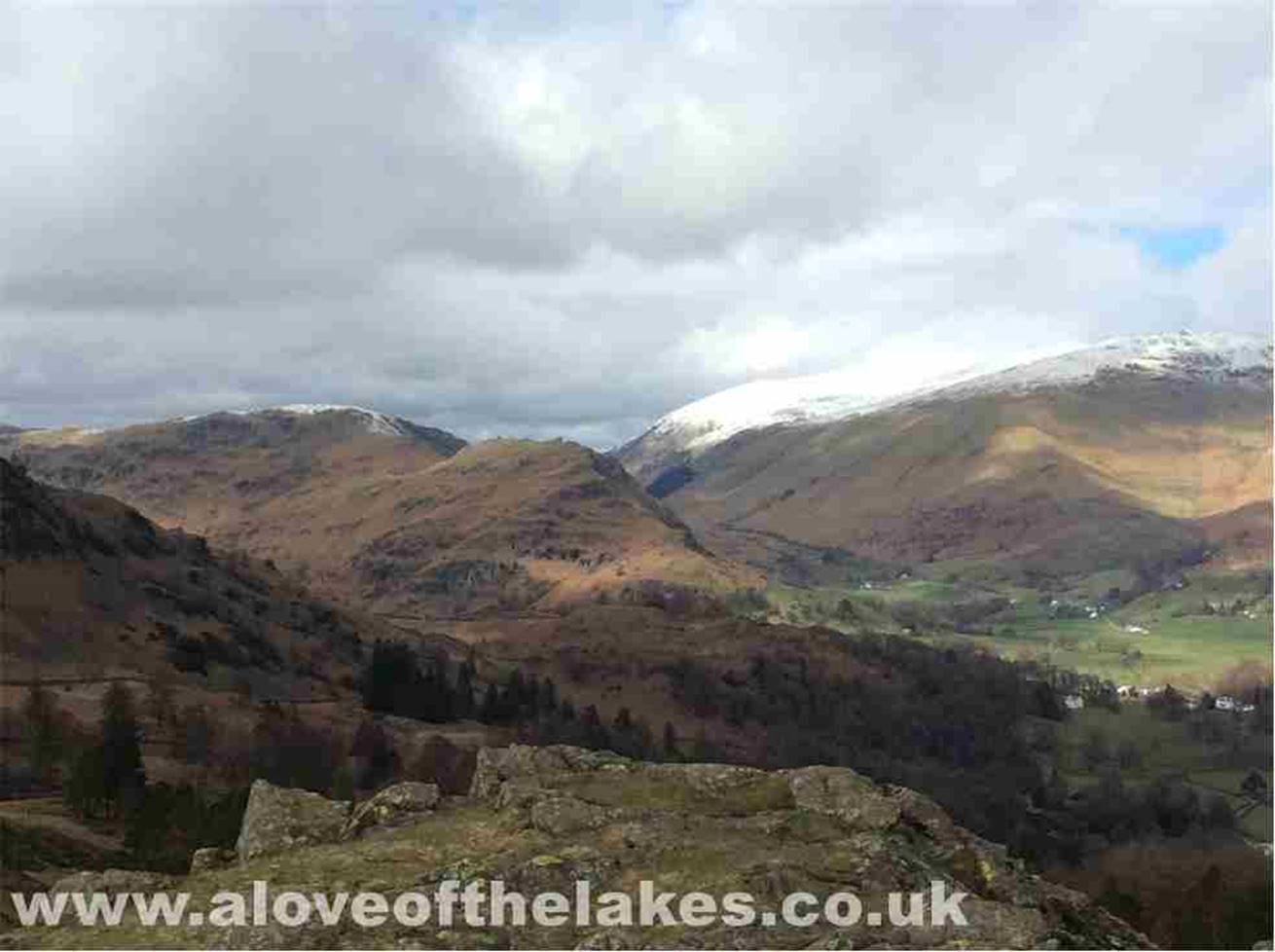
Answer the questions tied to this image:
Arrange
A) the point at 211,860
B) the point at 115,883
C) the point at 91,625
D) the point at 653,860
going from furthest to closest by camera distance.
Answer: the point at 91,625, the point at 211,860, the point at 653,860, the point at 115,883

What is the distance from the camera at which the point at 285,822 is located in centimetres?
2620

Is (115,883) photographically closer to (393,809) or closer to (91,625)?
(393,809)

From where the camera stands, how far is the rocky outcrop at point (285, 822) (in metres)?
25.6

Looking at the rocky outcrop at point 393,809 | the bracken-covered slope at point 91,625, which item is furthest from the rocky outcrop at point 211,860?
the bracken-covered slope at point 91,625

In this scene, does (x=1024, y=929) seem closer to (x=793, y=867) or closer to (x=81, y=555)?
(x=793, y=867)

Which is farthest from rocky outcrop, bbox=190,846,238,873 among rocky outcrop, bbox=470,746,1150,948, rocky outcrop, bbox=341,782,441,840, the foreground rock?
rocky outcrop, bbox=470,746,1150,948

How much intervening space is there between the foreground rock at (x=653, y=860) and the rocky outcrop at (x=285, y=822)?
5cm

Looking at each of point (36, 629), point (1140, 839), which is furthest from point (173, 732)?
point (1140, 839)

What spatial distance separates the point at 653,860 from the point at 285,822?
31.2 ft

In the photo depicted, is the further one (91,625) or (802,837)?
(91,625)

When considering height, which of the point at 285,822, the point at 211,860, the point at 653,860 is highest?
the point at 285,822

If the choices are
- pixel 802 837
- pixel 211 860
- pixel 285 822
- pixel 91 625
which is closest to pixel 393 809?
pixel 285 822

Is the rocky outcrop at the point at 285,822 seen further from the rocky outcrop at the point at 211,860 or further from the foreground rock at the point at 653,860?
the rocky outcrop at the point at 211,860

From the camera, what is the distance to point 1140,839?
630 ft
